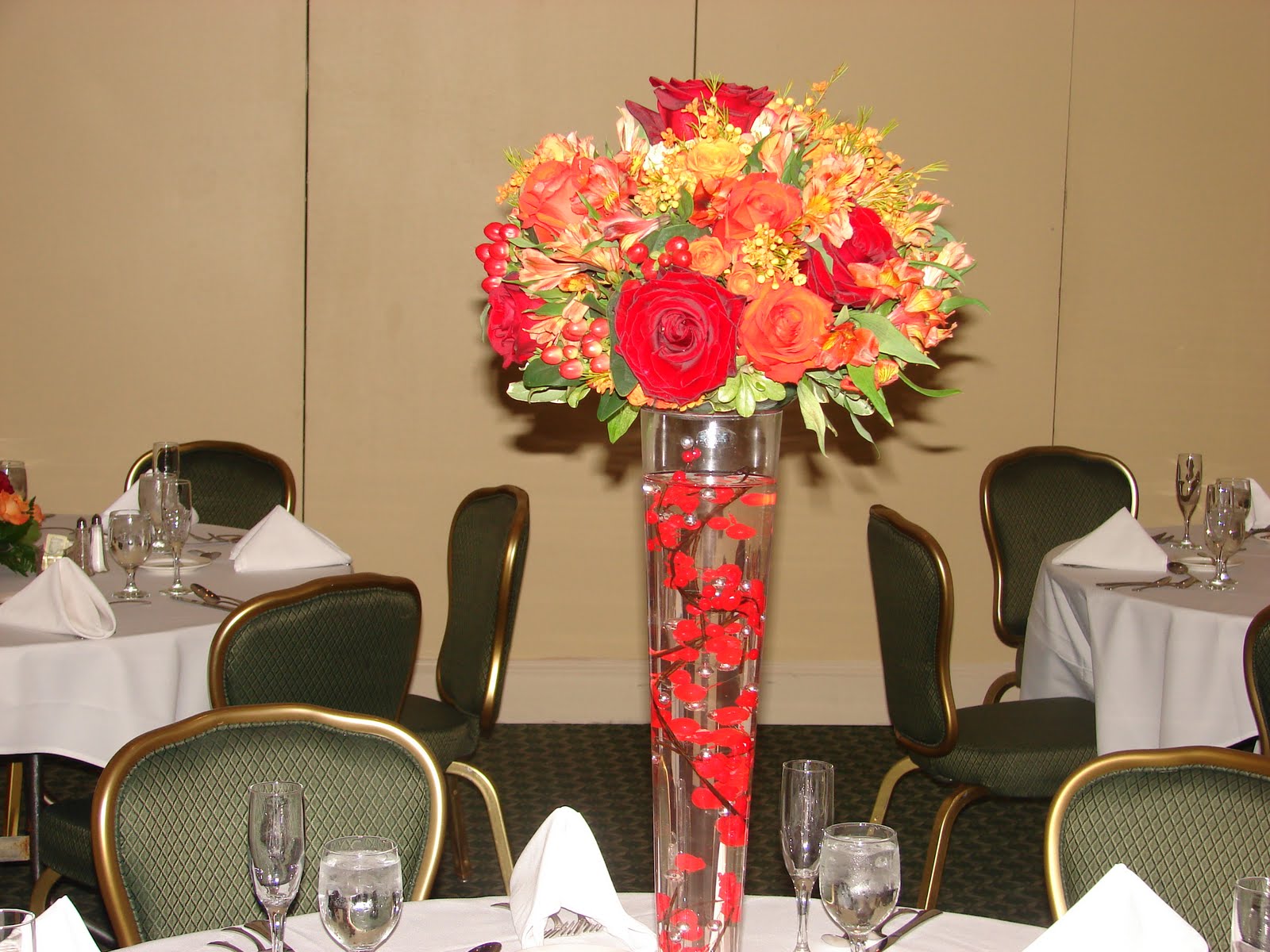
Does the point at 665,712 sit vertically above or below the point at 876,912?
above

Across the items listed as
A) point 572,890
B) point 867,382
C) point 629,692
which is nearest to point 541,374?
point 867,382

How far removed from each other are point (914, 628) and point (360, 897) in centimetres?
204

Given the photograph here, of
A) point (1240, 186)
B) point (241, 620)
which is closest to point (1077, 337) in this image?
point (1240, 186)

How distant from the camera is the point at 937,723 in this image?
10.5ft

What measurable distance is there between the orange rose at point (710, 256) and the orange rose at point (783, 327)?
0.15 ft

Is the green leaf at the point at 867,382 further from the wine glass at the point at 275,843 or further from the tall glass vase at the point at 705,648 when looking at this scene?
the wine glass at the point at 275,843

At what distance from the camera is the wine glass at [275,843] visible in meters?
1.45

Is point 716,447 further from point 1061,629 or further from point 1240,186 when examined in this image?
point 1240,186

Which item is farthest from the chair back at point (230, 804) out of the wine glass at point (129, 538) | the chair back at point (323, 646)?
the wine glass at point (129, 538)

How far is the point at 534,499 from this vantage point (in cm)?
509

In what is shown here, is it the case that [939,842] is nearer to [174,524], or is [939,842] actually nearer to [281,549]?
[281,549]

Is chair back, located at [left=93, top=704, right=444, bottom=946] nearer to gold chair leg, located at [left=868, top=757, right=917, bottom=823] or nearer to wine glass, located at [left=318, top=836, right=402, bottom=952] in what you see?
wine glass, located at [left=318, top=836, right=402, bottom=952]

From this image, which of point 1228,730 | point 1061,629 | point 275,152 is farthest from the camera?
point 275,152

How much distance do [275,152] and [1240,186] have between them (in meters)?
3.58
